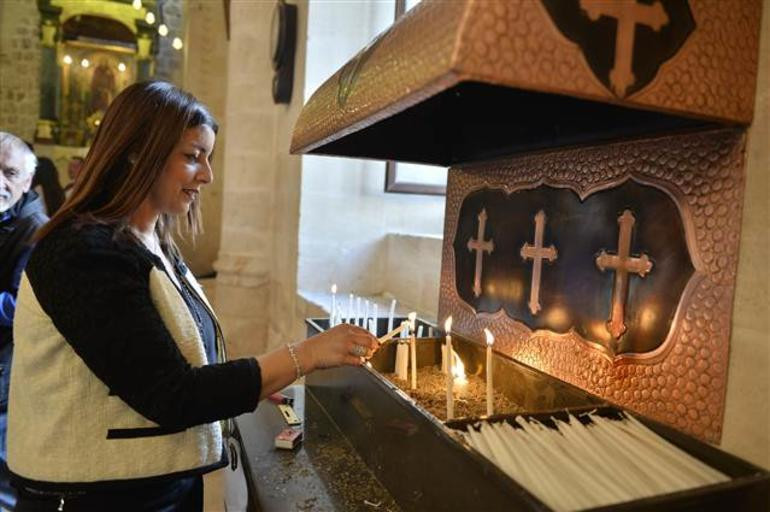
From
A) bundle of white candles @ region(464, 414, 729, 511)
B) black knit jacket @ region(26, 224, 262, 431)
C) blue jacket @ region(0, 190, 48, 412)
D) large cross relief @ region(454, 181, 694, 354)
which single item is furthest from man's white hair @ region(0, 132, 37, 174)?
bundle of white candles @ region(464, 414, 729, 511)

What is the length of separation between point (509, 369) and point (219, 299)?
10.7 feet

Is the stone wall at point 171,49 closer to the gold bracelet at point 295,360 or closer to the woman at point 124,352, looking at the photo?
the woman at point 124,352

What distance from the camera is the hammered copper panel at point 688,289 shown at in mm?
877

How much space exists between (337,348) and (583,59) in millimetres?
728

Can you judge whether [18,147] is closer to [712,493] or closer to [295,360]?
[295,360]

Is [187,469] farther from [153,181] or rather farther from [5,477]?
[5,477]

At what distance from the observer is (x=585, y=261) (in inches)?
46.5

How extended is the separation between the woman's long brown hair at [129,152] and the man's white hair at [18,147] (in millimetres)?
1334

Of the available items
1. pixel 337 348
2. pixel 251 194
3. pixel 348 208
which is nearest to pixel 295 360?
pixel 337 348

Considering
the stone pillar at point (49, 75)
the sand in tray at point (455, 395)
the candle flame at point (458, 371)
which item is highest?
the stone pillar at point (49, 75)

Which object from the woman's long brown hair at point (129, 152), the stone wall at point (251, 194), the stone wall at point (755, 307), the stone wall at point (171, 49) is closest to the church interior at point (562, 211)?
the stone wall at point (755, 307)

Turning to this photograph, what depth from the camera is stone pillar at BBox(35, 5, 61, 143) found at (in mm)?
9961

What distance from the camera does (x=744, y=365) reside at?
0.85m

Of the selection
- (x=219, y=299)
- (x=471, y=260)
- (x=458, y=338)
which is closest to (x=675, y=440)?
(x=458, y=338)
